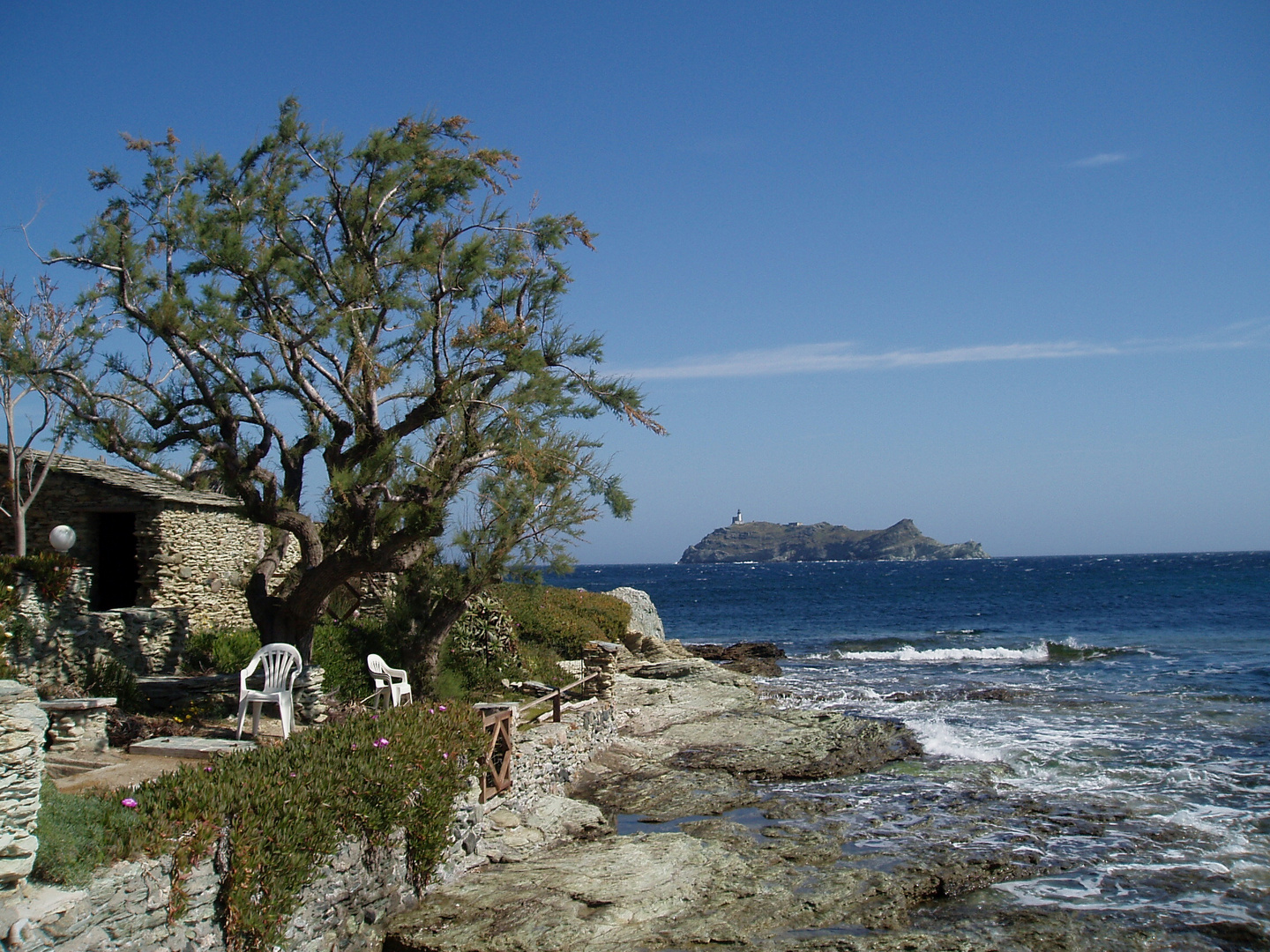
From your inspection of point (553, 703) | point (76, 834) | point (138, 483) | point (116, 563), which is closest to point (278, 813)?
point (76, 834)

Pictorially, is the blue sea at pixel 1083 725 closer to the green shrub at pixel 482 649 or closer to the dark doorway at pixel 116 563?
the green shrub at pixel 482 649

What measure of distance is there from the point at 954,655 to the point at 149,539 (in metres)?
29.2

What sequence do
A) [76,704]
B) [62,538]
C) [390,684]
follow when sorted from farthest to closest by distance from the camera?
[62,538]
[390,684]
[76,704]

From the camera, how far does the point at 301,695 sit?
40.7ft

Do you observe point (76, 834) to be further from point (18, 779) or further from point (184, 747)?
point (184, 747)

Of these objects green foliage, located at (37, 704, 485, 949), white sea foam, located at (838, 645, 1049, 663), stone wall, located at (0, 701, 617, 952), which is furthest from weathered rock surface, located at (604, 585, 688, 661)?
green foliage, located at (37, 704, 485, 949)

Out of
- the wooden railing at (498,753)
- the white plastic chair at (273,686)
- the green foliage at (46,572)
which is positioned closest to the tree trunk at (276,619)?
the white plastic chair at (273,686)

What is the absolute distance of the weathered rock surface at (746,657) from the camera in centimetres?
3070

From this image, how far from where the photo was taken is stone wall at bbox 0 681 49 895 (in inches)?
219

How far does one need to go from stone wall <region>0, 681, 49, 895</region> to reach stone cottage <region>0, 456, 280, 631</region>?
10.8 meters

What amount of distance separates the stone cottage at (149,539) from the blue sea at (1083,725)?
1276 cm

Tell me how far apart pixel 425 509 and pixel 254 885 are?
6696mm

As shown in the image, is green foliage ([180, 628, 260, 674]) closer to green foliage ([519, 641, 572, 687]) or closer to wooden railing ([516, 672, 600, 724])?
wooden railing ([516, 672, 600, 724])

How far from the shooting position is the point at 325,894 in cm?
788
